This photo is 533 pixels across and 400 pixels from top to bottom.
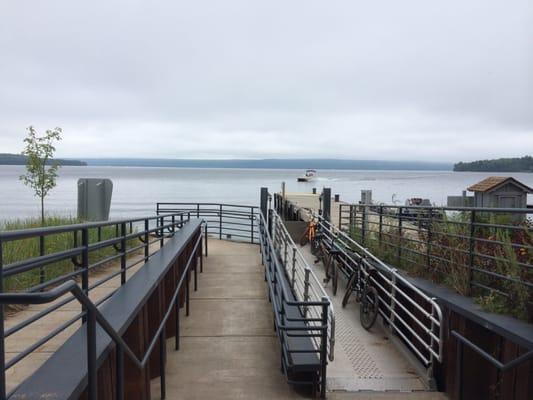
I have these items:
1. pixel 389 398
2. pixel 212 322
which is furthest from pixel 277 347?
pixel 389 398

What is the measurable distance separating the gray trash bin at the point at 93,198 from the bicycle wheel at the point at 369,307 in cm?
853

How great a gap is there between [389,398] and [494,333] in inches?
46.1

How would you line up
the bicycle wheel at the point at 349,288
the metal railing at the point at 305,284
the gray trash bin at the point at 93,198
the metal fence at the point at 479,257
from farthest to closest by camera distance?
1. the gray trash bin at the point at 93,198
2. the bicycle wheel at the point at 349,288
3. the metal railing at the point at 305,284
4. the metal fence at the point at 479,257

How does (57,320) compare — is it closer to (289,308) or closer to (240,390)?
(240,390)

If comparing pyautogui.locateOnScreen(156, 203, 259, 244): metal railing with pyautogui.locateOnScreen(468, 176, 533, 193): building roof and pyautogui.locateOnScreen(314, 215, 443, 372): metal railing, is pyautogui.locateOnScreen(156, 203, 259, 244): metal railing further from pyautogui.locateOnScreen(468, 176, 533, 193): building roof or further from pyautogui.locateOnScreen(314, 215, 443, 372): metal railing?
pyautogui.locateOnScreen(468, 176, 533, 193): building roof

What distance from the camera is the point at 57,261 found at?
400cm

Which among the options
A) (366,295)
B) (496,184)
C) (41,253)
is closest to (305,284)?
(366,295)

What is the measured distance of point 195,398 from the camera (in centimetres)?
499

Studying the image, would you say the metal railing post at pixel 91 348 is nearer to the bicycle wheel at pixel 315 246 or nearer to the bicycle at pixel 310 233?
the bicycle wheel at pixel 315 246

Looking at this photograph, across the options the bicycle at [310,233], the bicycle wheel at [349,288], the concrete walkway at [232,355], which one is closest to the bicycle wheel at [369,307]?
the concrete walkway at [232,355]

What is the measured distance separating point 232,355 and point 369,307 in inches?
82.8

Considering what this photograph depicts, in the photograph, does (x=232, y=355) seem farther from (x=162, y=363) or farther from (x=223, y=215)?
(x=223, y=215)

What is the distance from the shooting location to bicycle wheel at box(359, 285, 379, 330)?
7.08 meters

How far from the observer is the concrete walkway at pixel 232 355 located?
5.12 metres
